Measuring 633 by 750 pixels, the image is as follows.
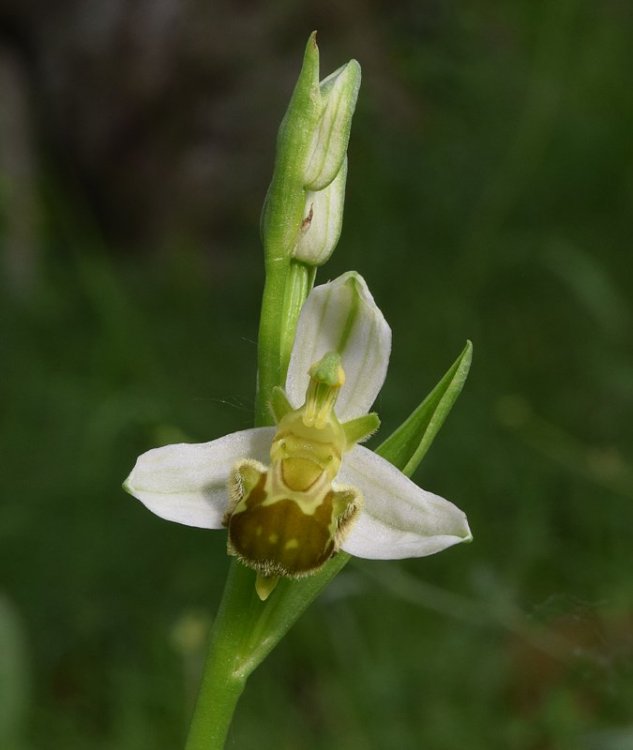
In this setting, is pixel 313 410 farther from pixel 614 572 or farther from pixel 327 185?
pixel 614 572

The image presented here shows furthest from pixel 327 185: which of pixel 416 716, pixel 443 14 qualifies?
pixel 443 14

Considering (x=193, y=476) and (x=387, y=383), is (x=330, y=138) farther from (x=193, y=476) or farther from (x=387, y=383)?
(x=387, y=383)

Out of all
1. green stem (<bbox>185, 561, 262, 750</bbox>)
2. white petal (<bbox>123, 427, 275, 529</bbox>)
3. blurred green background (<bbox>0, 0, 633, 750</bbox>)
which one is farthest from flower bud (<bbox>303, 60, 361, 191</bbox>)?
blurred green background (<bbox>0, 0, 633, 750</bbox>)

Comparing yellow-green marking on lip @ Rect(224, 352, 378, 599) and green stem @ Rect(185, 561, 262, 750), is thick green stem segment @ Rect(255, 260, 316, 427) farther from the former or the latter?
green stem @ Rect(185, 561, 262, 750)

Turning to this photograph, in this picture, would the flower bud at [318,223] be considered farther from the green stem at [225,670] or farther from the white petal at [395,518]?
the green stem at [225,670]

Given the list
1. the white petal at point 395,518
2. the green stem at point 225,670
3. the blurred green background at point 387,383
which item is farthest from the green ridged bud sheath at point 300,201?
the blurred green background at point 387,383
